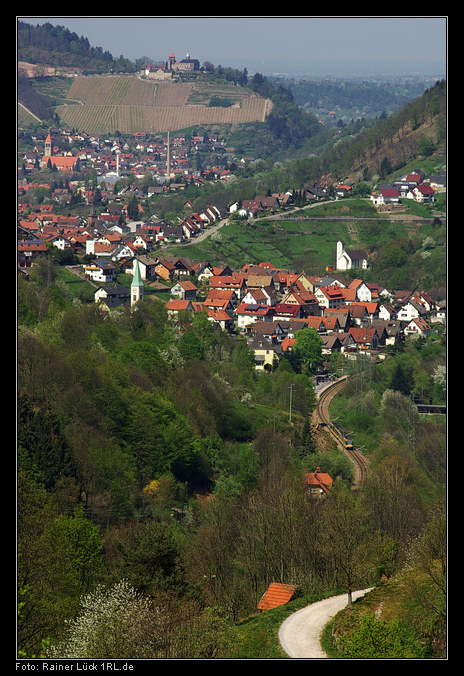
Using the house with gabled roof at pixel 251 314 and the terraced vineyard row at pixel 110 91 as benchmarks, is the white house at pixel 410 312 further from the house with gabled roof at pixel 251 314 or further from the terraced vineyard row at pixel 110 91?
the terraced vineyard row at pixel 110 91

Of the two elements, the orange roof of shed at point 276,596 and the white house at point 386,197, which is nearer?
the orange roof of shed at point 276,596

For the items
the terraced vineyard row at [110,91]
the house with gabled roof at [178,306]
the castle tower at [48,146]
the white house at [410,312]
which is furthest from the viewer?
the terraced vineyard row at [110,91]

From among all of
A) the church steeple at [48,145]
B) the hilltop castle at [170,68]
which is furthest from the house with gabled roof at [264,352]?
the hilltop castle at [170,68]

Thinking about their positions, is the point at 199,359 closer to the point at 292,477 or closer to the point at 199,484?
the point at 199,484

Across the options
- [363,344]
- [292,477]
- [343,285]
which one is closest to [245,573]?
[292,477]

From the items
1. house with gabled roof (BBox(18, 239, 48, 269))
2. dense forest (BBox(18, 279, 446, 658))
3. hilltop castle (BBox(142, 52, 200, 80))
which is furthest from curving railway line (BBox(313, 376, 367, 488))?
hilltop castle (BBox(142, 52, 200, 80))

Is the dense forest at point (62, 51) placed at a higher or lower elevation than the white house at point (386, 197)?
higher

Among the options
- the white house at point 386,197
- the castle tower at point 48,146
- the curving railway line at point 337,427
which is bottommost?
the curving railway line at point 337,427

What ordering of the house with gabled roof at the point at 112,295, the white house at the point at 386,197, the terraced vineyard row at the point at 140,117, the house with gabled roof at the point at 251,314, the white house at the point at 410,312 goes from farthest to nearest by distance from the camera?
the terraced vineyard row at the point at 140,117
the white house at the point at 386,197
the white house at the point at 410,312
the house with gabled roof at the point at 251,314
the house with gabled roof at the point at 112,295
